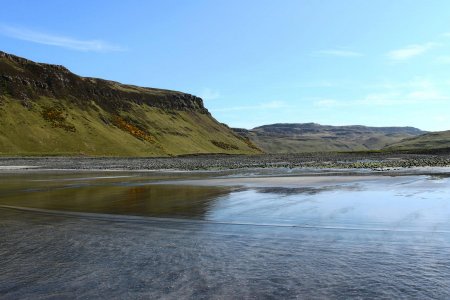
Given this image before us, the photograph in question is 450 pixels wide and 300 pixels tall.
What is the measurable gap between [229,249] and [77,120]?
138 metres

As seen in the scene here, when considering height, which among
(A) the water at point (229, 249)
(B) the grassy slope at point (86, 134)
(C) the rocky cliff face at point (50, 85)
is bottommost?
(A) the water at point (229, 249)

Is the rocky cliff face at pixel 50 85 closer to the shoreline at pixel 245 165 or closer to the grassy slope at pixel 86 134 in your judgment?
the grassy slope at pixel 86 134

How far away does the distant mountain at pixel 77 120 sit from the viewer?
387 ft

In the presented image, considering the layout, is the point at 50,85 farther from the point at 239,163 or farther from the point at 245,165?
the point at 245,165

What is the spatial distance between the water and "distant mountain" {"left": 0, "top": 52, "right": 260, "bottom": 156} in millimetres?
95012

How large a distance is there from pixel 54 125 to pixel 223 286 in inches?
5162

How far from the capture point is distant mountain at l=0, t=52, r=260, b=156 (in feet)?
387

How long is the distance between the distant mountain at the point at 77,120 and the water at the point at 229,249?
95.0 meters

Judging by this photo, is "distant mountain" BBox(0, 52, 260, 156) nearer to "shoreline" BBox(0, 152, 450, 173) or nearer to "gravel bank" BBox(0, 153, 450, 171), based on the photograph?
"gravel bank" BBox(0, 153, 450, 171)

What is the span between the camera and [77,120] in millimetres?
139125

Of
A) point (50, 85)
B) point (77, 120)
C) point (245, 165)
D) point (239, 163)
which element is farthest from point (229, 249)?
point (50, 85)

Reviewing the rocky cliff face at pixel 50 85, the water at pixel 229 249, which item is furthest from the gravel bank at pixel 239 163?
the rocky cliff face at pixel 50 85

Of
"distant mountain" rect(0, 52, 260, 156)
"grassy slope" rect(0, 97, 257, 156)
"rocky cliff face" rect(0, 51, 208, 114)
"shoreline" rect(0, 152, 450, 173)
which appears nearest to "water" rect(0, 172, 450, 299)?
"shoreline" rect(0, 152, 450, 173)

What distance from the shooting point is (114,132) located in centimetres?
14550
